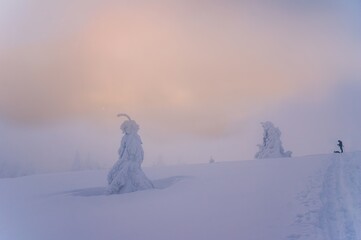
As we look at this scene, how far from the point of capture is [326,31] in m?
6.07

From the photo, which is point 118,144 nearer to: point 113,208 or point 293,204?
point 113,208

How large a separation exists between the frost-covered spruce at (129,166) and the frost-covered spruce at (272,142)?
71.7 inches

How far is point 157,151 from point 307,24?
9.84 feet

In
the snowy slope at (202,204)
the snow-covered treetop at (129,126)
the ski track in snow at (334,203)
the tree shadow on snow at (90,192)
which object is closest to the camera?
the ski track in snow at (334,203)

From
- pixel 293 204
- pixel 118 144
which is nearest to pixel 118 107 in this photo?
pixel 118 144

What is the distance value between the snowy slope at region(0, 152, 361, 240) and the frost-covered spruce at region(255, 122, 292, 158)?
0.17 m

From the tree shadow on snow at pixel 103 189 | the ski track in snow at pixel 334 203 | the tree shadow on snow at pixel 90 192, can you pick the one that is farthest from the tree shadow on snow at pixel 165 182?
the ski track in snow at pixel 334 203

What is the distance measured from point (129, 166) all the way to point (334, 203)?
2653 mm

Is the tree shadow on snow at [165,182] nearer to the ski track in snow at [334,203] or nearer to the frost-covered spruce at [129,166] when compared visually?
the frost-covered spruce at [129,166]

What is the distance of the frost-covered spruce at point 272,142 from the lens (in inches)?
227

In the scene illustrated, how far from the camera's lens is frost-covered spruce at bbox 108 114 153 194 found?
524 centimetres

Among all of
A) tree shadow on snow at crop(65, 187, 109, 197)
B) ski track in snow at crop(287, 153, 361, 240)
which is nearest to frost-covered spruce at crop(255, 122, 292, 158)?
ski track in snow at crop(287, 153, 361, 240)

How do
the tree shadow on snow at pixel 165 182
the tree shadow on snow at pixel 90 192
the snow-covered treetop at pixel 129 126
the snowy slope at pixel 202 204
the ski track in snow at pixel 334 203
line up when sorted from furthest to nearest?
1. the snow-covered treetop at pixel 129 126
2. the tree shadow on snow at pixel 165 182
3. the tree shadow on snow at pixel 90 192
4. the snowy slope at pixel 202 204
5. the ski track in snow at pixel 334 203

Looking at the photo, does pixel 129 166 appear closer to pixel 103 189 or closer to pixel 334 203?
pixel 103 189
